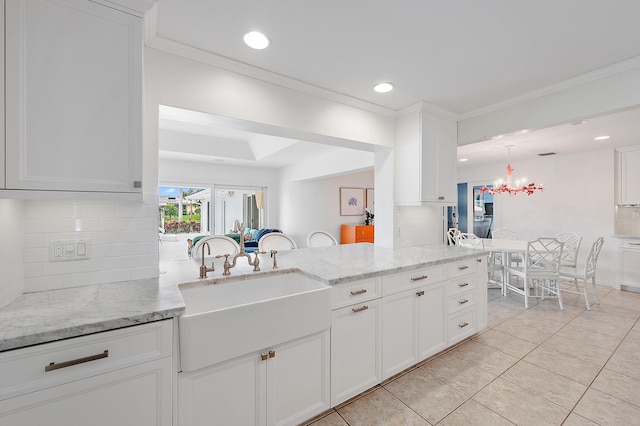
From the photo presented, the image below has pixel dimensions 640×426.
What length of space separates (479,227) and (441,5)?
276 inches

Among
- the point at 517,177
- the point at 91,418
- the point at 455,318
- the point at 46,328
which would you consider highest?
the point at 517,177

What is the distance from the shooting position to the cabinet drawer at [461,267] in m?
2.47

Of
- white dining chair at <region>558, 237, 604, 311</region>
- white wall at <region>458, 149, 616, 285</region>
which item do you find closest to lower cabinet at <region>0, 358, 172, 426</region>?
white dining chair at <region>558, 237, 604, 311</region>

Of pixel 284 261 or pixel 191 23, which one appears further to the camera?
pixel 284 261

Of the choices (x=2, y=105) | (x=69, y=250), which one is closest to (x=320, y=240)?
(x=69, y=250)

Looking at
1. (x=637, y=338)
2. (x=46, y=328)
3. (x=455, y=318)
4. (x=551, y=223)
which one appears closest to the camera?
(x=46, y=328)

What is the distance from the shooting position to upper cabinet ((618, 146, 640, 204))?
4.65 m

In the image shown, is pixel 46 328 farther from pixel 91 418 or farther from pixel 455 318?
pixel 455 318

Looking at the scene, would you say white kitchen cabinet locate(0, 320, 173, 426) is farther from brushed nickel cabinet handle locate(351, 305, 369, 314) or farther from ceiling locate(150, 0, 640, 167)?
ceiling locate(150, 0, 640, 167)

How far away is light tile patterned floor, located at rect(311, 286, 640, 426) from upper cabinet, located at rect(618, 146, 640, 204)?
2737 mm

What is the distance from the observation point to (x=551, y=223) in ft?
18.5

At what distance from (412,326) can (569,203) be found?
17.8ft

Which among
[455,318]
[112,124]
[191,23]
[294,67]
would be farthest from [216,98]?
[455,318]

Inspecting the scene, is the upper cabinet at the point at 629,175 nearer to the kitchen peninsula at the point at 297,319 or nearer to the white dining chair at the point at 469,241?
the white dining chair at the point at 469,241
